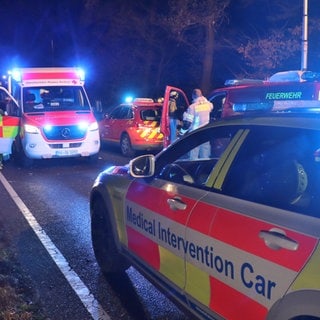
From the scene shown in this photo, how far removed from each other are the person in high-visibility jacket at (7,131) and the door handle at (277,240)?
9.56m

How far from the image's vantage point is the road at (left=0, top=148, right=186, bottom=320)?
416 cm

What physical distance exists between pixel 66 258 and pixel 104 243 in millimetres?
704

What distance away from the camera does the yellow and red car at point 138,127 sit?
1334cm

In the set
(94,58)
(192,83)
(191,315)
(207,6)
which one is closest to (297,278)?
(191,315)

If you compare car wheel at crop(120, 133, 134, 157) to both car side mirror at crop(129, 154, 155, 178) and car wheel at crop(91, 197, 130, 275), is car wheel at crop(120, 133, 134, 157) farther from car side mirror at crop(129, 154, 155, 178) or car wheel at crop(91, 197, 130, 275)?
car side mirror at crop(129, 154, 155, 178)

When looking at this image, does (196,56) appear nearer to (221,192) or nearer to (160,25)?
(160,25)

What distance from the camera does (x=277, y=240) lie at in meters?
2.46

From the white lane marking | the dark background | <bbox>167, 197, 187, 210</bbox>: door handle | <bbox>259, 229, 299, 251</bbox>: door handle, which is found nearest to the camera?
<bbox>259, 229, 299, 251</bbox>: door handle

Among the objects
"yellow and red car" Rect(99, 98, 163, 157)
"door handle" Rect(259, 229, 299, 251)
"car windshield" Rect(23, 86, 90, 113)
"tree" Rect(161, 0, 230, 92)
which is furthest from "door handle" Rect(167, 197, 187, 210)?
"tree" Rect(161, 0, 230, 92)

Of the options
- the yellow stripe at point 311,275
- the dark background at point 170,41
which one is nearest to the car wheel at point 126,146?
the dark background at point 170,41

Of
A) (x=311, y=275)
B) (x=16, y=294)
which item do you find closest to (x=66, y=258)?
(x=16, y=294)

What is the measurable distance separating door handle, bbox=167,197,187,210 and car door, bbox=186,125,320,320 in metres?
0.14

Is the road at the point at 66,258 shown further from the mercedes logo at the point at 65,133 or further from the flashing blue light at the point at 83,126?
the flashing blue light at the point at 83,126

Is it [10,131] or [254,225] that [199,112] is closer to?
[10,131]
